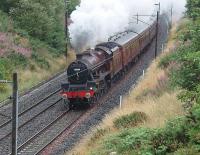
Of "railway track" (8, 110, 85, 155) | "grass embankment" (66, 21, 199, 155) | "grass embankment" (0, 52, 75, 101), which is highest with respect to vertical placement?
"grass embankment" (66, 21, 199, 155)

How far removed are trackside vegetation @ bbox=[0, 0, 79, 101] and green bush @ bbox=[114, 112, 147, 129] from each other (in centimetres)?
1697

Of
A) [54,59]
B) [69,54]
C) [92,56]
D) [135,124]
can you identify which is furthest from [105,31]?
[135,124]

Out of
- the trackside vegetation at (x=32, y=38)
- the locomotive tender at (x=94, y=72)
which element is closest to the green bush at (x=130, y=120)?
the locomotive tender at (x=94, y=72)

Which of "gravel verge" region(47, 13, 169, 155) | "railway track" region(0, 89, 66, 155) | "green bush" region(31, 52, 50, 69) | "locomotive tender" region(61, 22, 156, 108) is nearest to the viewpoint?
"gravel verge" region(47, 13, 169, 155)

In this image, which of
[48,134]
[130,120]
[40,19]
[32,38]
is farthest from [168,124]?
[32,38]

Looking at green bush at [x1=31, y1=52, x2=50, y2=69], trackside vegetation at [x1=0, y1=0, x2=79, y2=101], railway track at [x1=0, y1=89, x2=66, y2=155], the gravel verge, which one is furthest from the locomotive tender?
green bush at [x1=31, y1=52, x2=50, y2=69]

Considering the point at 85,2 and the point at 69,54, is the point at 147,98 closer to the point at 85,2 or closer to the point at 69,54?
the point at 69,54

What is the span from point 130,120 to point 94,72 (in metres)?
10.6

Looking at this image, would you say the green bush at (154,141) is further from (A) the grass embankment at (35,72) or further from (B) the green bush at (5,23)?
(B) the green bush at (5,23)

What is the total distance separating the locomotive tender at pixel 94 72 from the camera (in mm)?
27312

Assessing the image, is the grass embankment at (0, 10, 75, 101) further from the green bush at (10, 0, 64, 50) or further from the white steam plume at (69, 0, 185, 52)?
the white steam plume at (69, 0, 185, 52)

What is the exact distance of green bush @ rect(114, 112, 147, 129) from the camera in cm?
1801

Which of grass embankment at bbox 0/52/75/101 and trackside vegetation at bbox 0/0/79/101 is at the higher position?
trackside vegetation at bbox 0/0/79/101

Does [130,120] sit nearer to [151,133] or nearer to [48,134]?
[151,133]
